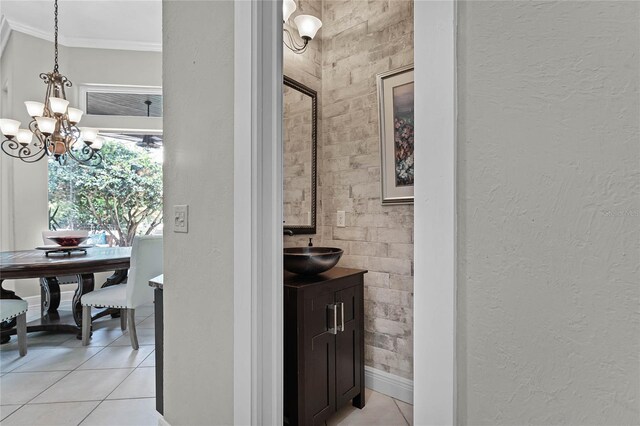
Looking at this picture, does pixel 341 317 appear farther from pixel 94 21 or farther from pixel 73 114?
pixel 94 21

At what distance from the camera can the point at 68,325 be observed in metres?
3.28

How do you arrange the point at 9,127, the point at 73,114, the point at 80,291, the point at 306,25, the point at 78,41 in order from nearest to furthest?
the point at 306,25 < the point at 9,127 < the point at 73,114 < the point at 80,291 < the point at 78,41

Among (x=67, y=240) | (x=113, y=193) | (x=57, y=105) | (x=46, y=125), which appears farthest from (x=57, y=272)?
(x=113, y=193)

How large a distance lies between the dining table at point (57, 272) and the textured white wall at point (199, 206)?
5.66 feet

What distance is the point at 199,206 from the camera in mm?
1496

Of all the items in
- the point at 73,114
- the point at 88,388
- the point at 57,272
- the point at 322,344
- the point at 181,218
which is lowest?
the point at 88,388

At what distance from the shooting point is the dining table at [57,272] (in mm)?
2699

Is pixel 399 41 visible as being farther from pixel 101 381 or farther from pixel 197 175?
pixel 101 381

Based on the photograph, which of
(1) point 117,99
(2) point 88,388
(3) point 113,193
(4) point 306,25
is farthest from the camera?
(3) point 113,193

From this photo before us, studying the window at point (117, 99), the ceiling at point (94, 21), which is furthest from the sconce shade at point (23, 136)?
the ceiling at point (94, 21)
